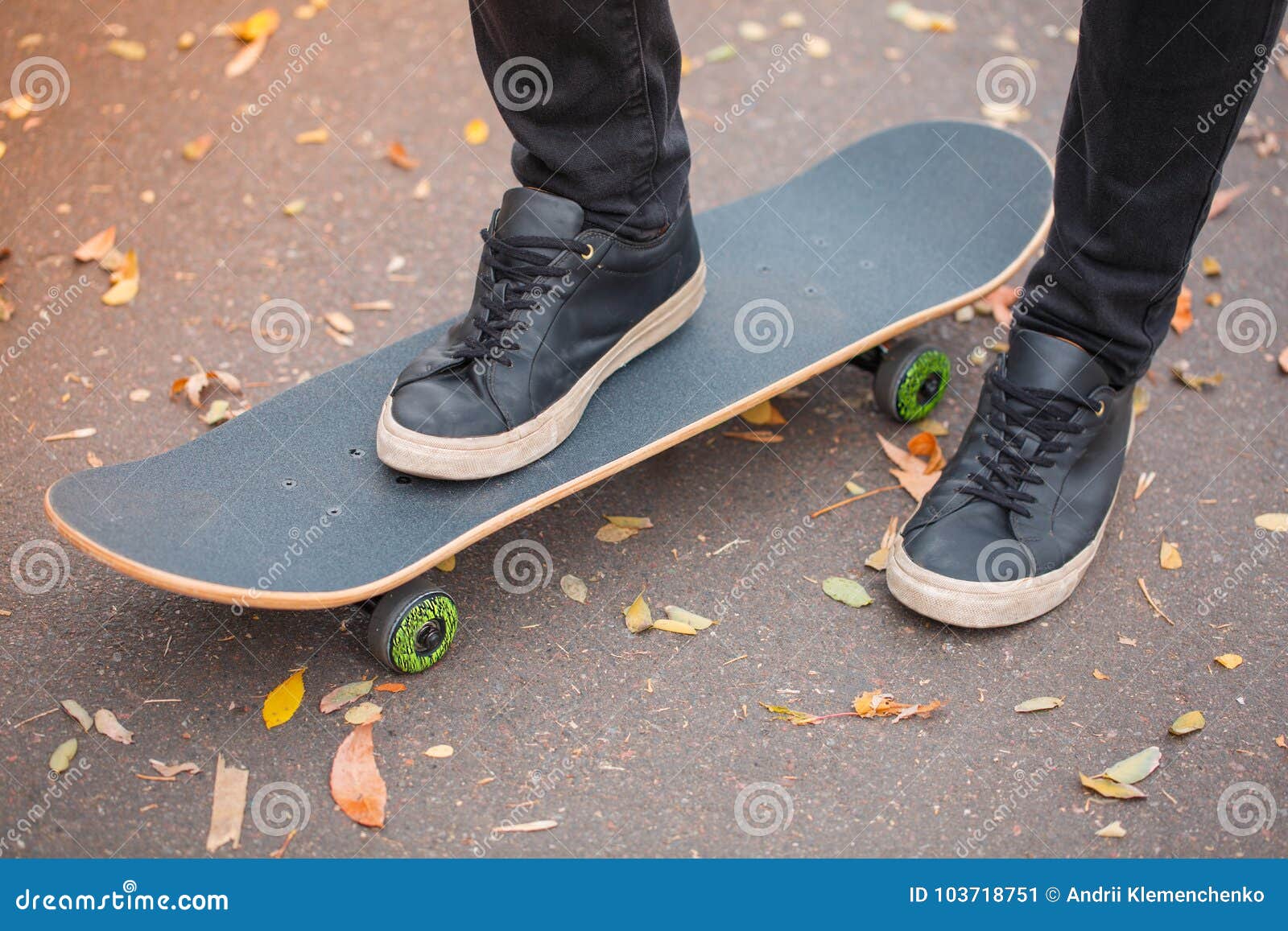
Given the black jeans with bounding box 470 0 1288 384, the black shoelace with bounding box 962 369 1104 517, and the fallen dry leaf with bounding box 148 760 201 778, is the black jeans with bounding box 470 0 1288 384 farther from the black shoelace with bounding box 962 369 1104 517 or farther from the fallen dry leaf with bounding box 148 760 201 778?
the fallen dry leaf with bounding box 148 760 201 778

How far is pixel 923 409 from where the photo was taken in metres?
2.55

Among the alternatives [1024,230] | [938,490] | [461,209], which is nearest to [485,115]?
[461,209]

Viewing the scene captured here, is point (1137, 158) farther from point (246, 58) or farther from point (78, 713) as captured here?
point (246, 58)

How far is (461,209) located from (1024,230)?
1.53m

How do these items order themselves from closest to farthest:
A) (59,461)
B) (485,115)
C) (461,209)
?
(59,461) < (461,209) < (485,115)

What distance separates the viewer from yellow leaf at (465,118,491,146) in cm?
343

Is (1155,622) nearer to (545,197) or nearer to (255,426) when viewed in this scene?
(545,197)

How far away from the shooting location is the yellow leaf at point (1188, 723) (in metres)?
1.91

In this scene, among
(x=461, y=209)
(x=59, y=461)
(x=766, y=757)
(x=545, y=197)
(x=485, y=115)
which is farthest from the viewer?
(x=485, y=115)

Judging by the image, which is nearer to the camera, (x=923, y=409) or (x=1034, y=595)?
(x=1034, y=595)

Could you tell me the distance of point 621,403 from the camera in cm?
219

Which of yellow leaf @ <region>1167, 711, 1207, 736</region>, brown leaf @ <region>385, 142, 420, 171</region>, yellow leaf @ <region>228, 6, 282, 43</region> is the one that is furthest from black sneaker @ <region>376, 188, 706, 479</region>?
yellow leaf @ <region>228, 6, 282, 43</region>

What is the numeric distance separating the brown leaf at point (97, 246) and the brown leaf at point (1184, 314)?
9.04 feet

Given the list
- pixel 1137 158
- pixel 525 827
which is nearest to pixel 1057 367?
pixel 1137 158
